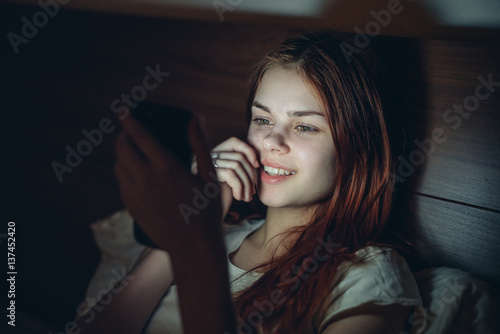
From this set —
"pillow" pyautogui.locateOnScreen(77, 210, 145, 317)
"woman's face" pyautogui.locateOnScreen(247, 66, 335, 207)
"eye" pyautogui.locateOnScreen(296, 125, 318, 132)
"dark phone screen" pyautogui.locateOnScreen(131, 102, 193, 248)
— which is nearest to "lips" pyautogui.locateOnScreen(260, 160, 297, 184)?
"woman's face" pyautogui.locateOnScreen(247, 66, 335, 207)

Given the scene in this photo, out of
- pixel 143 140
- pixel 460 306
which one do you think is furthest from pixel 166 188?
pixel 460 306

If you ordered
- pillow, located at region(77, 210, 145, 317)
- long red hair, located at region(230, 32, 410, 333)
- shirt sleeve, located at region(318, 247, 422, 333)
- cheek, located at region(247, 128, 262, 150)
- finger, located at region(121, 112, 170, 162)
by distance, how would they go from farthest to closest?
pillow, located at region(77, 210, 145, 317), cheek, located at region(247, 128, 262, 150), long red hair, located at region(230, 32, 410, 333), shirt sleeve, located at region(318, 247, 422, 333), finger, located at region(121, 112, 170, 162)

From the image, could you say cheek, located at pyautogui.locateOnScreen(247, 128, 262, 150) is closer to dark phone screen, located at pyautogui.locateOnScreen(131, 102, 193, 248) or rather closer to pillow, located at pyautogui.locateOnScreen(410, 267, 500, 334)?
dark phone screen, located at pyautogui.locateOnScreen(131, 102, 193, 248)

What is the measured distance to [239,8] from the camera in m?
1.26

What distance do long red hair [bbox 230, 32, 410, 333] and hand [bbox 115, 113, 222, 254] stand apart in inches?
13.0

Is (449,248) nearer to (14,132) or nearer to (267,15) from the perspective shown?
(267,15)

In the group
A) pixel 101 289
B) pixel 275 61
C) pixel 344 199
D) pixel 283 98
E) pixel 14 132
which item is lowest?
pixel 101 289

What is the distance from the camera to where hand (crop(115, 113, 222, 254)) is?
0.57 meters

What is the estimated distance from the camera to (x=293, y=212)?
1.00 metres

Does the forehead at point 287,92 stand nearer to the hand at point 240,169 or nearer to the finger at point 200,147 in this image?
the hand at point 240,169

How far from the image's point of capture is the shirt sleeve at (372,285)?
70 cm

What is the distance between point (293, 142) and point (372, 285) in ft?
1.26

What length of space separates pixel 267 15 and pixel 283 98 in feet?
1.68

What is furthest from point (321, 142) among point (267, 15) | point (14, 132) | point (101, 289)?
point (14, 132)
